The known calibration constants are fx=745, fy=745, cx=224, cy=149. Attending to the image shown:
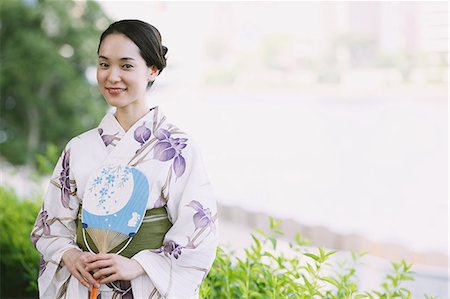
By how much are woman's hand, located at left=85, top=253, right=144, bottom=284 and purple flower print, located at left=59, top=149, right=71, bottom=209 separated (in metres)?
0.19

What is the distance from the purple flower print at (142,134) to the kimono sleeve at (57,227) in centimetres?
18

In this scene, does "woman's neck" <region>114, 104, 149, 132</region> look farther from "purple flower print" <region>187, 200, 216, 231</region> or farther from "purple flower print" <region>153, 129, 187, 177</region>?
"purple flower print" <region>187, 200, 216, 231</region>

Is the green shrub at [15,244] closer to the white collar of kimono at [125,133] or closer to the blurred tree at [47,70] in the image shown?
the white collar of kimono at [125,133]

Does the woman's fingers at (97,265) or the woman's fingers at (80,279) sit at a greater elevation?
the woman's fingers at (97,265)

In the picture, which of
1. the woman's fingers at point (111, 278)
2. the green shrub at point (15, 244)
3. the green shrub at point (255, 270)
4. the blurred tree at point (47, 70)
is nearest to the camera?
the woman's fingers at point (111, 278)

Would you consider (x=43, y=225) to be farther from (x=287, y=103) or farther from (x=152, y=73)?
(x=287, y=103)

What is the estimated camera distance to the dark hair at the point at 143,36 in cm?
162

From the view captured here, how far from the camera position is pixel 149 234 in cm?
163

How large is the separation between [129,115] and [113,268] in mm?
352

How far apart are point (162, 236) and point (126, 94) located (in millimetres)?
323

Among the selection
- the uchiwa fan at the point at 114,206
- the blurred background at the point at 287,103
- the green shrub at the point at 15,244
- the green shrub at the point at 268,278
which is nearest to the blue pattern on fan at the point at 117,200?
the uchiwa fan at the point at 114,206

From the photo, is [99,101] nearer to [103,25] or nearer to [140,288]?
[103,25]

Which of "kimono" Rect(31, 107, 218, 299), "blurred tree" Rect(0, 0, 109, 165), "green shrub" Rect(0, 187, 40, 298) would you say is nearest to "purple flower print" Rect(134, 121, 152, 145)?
"kimono" Rect(31, 107, 218, 299)

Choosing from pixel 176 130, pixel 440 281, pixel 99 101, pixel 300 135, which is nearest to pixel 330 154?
pixel 300 135
